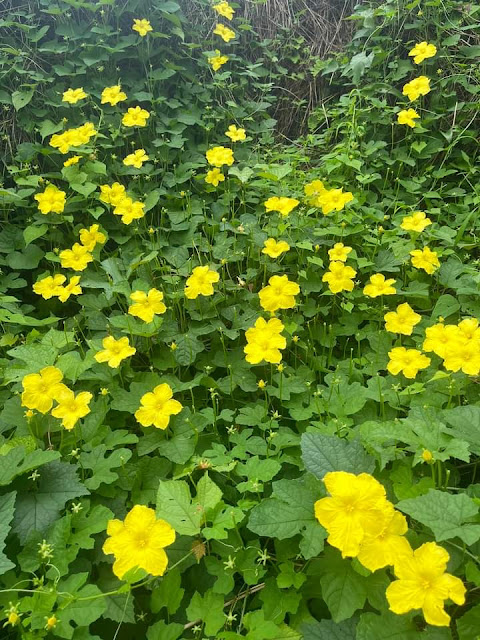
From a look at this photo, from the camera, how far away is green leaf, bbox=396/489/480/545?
1.07 metres

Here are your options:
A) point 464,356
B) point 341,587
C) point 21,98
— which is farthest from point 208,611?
point 21,98

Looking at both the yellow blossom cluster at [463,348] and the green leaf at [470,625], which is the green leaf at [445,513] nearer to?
the green leaf at [470,625]

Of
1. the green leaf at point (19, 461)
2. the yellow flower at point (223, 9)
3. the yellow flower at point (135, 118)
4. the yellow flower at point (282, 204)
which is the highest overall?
the yellow flower at point (223, 9)

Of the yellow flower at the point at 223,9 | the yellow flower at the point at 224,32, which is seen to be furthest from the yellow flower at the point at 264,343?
the yellow flower at the point at 223,9

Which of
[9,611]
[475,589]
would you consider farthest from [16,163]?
[475,589]

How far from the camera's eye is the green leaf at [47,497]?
140 centimetres

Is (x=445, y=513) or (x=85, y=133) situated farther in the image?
(x=85, y=133)

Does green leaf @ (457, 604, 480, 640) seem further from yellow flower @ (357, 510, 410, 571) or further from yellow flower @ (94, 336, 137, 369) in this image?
yellow flower @ (94, 336, 137, 369)

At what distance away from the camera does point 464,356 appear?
1.62 m

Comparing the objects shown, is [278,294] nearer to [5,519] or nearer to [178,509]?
[178,509]

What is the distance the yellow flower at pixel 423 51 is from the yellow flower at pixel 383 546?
3.26 m

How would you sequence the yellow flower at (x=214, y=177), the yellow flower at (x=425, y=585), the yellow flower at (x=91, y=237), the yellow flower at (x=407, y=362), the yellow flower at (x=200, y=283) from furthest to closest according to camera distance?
1. the yellow flower at (x=214, y=177)
2. the yellow flower at (x=91, y=237)
3. the yellow flower at (x=200, y=283)
4. the yellow flower at (x=407, y=362)
5. the yellow flower at (x=425, y=585)

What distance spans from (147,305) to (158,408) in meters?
0.54

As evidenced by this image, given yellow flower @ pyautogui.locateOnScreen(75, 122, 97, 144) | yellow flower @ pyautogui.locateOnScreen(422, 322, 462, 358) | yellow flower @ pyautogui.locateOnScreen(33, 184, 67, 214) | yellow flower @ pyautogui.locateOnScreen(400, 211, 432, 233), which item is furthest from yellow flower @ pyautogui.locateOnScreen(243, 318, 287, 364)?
yellow flower @ pyautogui.locateOnScreen(75, 122, 97, 144)
